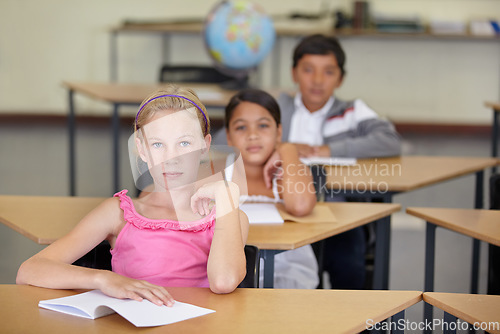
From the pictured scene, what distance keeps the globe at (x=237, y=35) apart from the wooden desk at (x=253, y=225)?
5.45ft

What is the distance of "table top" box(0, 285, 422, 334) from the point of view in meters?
1.12

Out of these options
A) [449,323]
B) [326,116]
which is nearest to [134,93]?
[326,116]

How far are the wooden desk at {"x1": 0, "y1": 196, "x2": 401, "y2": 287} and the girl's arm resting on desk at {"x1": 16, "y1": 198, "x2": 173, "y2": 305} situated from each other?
262mm

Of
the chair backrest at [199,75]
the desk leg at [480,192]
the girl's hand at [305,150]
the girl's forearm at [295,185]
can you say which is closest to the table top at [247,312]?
the girl's forearm at [295,185]

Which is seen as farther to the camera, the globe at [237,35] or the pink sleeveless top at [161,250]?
the globe at [237,35]

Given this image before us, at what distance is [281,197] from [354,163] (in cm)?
57

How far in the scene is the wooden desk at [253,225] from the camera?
1696 millimetres

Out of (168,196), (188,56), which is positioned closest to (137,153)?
(168,196)

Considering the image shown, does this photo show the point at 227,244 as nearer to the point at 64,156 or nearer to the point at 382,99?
the point at 64,156

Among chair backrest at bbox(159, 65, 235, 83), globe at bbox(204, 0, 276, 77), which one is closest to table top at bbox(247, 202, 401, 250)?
globe at bbox(204, 0, 276, 77)

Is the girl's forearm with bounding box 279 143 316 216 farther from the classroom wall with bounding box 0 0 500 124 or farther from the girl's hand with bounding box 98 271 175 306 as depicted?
the classroom wall with bounding box 0 0 500 124

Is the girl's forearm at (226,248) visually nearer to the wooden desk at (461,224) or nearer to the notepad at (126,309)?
the notepad at (126,309)

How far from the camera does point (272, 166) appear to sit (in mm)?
2234

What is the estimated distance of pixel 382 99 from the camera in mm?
6688
